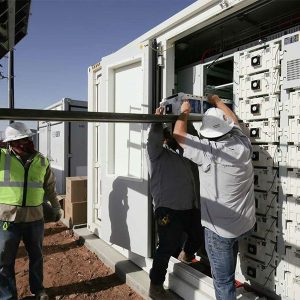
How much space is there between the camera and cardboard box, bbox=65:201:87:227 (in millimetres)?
5957

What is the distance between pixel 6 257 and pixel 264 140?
9.28 ft

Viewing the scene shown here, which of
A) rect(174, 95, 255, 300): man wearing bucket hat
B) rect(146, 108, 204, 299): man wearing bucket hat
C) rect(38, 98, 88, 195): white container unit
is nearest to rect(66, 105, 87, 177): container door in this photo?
rect(38, 98, 88, 195): white container unit

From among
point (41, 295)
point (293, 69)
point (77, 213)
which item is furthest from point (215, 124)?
point (77, 213)

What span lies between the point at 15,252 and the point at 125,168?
1617 millimetres

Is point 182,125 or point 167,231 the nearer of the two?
point 182,125

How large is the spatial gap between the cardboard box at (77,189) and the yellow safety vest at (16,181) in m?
2.59

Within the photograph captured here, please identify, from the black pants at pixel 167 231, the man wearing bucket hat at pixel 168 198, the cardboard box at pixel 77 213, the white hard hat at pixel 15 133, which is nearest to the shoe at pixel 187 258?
the man wearing bucket hat at pixel 168 198

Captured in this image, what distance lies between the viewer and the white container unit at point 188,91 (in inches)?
115

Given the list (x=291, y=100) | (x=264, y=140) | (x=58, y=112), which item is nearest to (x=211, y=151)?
(x=264, y=140)

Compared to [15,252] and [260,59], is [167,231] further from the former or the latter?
[260,59]

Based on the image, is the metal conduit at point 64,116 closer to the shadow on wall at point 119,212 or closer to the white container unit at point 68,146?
the shadow on wall at point 119,212

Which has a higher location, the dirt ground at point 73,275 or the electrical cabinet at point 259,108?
the electrical cabinet at point 259,108

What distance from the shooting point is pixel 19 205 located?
3299mm

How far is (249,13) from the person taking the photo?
3.38 metres
